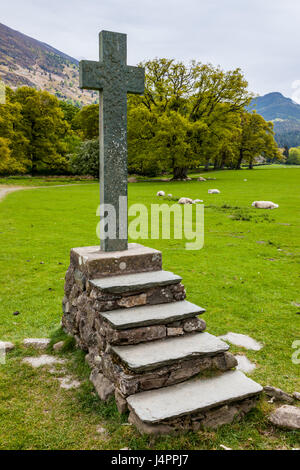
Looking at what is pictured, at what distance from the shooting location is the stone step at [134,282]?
4273 millimetres

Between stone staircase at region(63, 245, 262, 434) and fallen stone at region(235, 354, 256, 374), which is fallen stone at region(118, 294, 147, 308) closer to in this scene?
stone staircase at region(63, 245, 262, 434)

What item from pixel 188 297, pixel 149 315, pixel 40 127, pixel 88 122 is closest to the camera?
pixel 149 315

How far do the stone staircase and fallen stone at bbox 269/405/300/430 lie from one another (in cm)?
27

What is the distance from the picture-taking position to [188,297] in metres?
7.20

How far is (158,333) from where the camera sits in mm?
4086

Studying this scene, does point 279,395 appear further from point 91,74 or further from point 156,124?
point 156,124

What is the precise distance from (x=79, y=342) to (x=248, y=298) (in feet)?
12.6

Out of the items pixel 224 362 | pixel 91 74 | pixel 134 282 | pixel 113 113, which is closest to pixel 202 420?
pixel 224 362

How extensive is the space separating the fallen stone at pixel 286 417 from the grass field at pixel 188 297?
7 centimetres

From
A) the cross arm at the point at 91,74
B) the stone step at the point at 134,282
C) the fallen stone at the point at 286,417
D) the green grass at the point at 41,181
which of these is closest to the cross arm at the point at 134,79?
the cross arm at the point at 91,74

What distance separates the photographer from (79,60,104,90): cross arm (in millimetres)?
4688

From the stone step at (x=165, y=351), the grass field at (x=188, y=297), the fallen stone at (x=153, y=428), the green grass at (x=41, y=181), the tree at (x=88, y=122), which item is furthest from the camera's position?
the tree at (x=88, y=122)

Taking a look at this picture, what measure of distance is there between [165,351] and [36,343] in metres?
2.47

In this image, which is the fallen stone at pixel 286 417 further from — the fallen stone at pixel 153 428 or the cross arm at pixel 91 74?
the cross arm at pixel 91 74
